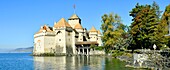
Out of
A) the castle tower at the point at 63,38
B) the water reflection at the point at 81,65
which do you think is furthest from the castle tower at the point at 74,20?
the water reflection at the point at 81,65

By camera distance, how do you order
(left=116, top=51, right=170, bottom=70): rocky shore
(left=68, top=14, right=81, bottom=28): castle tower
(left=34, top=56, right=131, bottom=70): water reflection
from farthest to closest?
(left=68, top=14, right=81, bottom=28): castle tower, (left=34, top=56, right=131, bottom=70): water reflection, (left=116, top=51, right=170, bottom=70): rocky shore

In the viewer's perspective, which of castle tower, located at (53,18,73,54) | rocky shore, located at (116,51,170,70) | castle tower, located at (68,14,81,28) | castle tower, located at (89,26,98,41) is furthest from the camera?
castle tower, located at (68,14,81,28)

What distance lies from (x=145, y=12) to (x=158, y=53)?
41.6 ft

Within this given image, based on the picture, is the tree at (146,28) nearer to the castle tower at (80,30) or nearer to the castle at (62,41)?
the castle at (62,41)

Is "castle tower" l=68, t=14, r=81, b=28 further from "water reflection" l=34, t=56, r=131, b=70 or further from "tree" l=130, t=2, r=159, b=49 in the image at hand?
"tree" l=130, t=2, r=159, b=49

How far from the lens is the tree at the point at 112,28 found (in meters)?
58.9

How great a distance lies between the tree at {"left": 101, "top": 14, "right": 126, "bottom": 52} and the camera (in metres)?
58.9

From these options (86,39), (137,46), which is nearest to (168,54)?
(137,46)

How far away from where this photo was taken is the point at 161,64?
25188 millimetres

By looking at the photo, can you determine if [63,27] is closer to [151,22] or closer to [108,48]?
[108,48]

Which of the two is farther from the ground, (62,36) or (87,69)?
(62,36)

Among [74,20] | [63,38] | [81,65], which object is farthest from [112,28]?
[74,20]

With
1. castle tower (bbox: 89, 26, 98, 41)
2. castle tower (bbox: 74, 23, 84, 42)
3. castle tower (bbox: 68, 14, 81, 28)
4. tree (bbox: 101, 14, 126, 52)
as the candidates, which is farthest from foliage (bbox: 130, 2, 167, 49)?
castle tower (bbox: 68, 14, 81, 28)

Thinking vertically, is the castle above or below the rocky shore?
above
